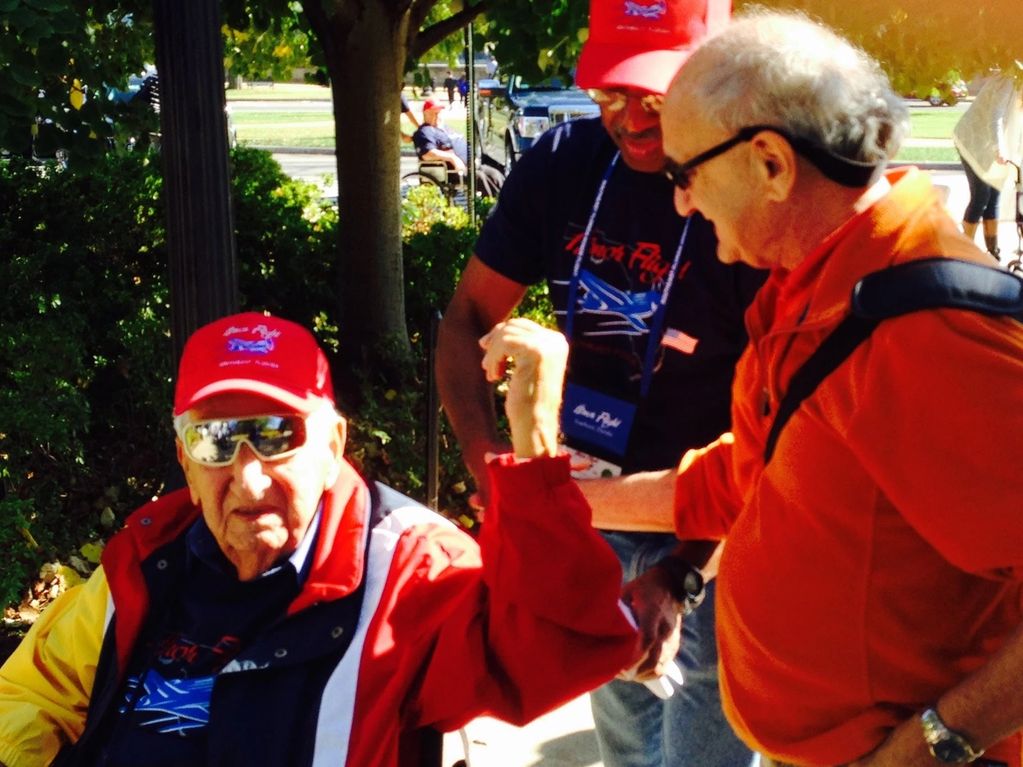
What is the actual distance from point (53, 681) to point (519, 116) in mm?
15582

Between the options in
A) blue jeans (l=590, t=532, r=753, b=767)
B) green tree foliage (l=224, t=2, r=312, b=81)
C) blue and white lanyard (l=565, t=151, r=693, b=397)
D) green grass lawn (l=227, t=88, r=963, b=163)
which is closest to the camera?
blue and white lanyard (l=565, t=151, r=693, b=397)

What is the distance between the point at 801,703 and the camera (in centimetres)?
174

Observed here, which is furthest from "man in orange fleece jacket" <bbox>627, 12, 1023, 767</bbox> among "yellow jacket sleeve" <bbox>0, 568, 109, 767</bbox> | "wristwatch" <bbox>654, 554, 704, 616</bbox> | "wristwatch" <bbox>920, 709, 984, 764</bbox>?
"yellow jacket sleeve" <bbox>0, 568, 109, 767</bbox>

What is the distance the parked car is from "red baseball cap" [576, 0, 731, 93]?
1431 centimetres

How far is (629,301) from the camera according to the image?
245 centimetres

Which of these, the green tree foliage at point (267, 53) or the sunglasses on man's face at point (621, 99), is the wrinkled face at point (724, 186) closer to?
the sunglasses on man's face at point (621, 99)

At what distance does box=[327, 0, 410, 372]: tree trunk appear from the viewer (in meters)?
5.41

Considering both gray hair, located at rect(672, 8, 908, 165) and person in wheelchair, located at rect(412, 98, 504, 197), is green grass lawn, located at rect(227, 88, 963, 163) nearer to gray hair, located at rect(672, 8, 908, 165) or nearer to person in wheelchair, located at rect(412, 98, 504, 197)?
person in wheelchair, located at rect(412, 98, 504, 197)

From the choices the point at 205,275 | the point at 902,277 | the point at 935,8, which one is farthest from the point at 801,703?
the point at 935,8

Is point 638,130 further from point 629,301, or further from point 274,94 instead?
point 274,94

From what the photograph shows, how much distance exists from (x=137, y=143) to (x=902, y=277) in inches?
155

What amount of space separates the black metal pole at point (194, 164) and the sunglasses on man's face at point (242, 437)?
46.0 inches

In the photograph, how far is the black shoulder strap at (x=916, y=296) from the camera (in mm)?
1506

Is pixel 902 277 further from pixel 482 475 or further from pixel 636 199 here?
pixel 482 475
